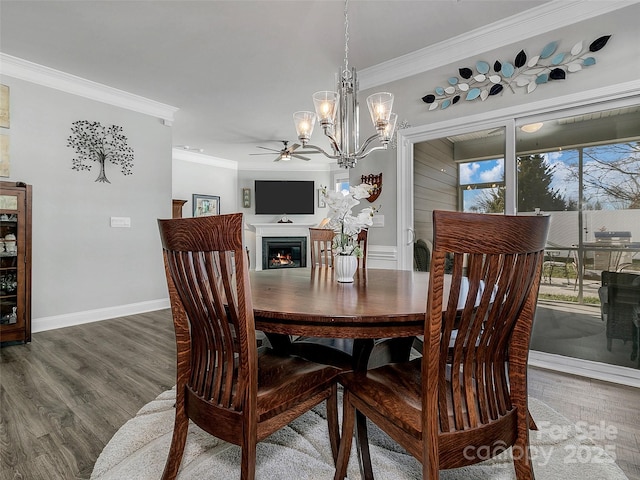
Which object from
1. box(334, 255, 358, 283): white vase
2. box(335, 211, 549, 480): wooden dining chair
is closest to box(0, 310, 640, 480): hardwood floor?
box(335, 211, 549, 480): wooden dining chair

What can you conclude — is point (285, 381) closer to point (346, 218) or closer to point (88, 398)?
point (346, 218)

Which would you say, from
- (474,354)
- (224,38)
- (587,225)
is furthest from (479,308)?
(224,38)

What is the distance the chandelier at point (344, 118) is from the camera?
192 cm

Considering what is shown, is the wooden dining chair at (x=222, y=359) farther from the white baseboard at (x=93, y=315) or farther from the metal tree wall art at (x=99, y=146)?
the metal tree wall art at (x=99, y=146)

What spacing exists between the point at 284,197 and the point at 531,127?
5753mm

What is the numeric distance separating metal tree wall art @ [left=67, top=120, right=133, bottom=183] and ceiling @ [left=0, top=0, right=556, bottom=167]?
522 millimetres

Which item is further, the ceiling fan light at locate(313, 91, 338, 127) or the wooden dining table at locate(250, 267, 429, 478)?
the ceiling fan light at locate(313, 91, 338, 127)

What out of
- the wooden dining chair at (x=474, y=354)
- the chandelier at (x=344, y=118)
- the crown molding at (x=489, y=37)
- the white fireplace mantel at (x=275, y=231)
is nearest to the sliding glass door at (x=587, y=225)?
the crown molding at (x=489, y=37)

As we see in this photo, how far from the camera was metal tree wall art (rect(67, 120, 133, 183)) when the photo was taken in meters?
3.73

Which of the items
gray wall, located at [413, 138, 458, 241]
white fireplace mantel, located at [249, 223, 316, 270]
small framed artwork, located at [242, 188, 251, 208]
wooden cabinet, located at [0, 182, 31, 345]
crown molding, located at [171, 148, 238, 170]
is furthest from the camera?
small framed artwork, located at [242, 188, 251, 208]

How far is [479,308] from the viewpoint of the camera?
3.05 feet

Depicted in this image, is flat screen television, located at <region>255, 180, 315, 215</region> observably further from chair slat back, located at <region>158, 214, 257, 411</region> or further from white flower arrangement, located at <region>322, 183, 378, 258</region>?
chair slat back, located at <region>158, 214, 257, 411</region>

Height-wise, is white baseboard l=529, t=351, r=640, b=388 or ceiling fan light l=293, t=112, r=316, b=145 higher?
ceiling fan light l=293, t=112, r=316, b=145

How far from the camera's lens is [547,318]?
2.73 meters
